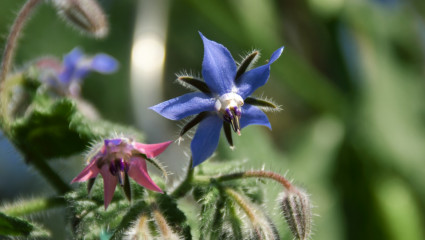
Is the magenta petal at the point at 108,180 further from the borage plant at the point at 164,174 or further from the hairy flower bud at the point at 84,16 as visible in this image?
the hairy flower bud at the point at 84,16

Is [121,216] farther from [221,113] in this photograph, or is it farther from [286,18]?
[286,18]

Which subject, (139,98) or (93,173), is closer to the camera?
(93,173)

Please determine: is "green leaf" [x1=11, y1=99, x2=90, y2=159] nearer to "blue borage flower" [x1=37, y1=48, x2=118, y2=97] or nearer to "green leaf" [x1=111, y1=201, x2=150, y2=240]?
"blue borage flower" [x1=37, y1=48, x2=118, y2=97]

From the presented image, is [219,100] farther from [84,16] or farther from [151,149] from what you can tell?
[84,16]

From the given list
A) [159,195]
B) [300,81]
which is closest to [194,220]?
[159,195]

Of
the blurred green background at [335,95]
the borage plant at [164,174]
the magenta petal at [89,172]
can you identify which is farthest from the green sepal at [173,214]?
the blurred green background at [335,95]

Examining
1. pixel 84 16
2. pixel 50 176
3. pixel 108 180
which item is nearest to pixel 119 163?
pixel 108 180

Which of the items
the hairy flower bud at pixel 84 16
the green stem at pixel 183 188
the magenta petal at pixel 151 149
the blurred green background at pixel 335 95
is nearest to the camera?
the magenta petal at pixel 151 149
